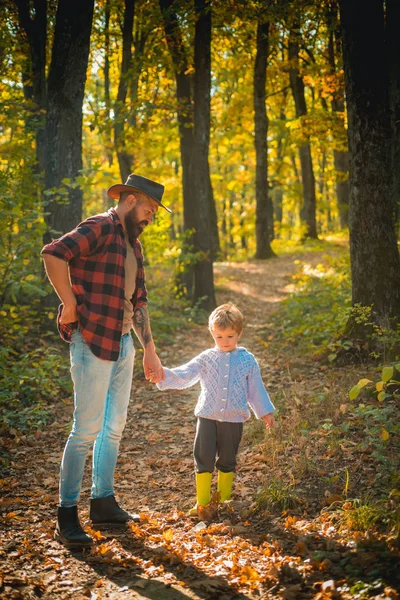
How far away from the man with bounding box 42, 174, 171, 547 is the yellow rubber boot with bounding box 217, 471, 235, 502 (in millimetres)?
1194

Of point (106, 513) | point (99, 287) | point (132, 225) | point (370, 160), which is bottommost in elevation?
point (106, 513)

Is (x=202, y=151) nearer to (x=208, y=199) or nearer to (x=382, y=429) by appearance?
(x=208, y=199)

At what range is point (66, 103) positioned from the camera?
912 cm

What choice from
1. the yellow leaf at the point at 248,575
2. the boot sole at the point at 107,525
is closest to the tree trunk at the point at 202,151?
the boot sole at the point at 107,525

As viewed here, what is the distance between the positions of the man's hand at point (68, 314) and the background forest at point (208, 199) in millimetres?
2088

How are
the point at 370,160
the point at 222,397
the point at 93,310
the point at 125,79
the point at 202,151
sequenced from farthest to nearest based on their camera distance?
the point at 125,79 → the point at 202,151 → the point at 370,160 → the point at 222,397 → the point at 93,310

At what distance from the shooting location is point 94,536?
4.22 metres

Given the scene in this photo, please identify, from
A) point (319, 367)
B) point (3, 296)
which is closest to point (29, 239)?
point (3, 296)

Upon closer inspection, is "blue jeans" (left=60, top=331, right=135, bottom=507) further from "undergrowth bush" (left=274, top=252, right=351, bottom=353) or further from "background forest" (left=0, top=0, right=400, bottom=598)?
"undergrowth bush" (left=274, top=252, right=351, bottom=353)

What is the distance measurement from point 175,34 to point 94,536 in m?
11.4

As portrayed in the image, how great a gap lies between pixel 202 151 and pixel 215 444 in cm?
908

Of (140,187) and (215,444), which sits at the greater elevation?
(140,187)

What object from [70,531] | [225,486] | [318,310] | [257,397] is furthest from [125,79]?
[70,531]

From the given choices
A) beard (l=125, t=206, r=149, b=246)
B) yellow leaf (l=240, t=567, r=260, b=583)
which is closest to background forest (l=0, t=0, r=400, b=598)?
yellow leaf (l=240, t=567, r=260, b=583)
